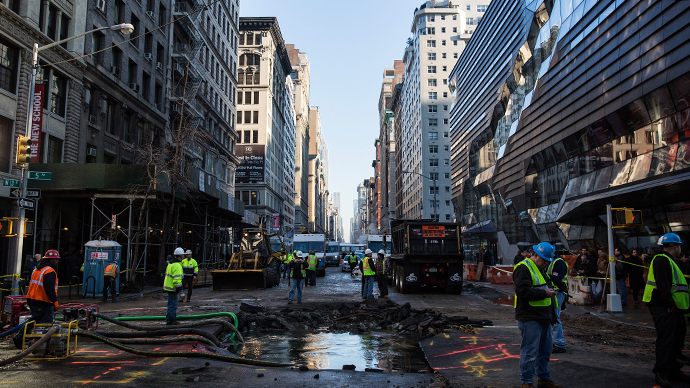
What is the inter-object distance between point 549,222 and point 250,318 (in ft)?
73.6

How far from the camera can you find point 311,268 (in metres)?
24.8

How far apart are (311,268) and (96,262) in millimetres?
9610

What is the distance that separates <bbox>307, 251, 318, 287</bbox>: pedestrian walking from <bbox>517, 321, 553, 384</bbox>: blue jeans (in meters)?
18.5

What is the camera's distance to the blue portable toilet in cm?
1919

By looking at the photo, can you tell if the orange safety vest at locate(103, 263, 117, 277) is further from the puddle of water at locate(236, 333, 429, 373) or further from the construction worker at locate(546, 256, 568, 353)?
the construction worker at locate(546, 256, 568, 353)

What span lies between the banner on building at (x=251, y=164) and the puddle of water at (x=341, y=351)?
6459 cm

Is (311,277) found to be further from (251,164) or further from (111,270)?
(251,164)

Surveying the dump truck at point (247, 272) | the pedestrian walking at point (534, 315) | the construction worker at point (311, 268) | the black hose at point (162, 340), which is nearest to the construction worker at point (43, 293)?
the black hose at point (162, 340)

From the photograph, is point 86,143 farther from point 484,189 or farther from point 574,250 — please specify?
point 484,189

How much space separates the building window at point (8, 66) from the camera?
866 inches

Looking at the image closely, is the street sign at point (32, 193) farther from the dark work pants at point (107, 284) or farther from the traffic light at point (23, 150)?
the dark work pants at point (107, 284)

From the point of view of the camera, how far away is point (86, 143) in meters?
27.8

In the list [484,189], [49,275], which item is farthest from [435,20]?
[49,275]

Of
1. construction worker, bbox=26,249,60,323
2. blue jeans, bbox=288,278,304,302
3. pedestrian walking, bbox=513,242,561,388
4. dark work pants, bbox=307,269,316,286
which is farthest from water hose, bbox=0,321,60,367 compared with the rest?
dark work pants, bbox=307,269,316,286
